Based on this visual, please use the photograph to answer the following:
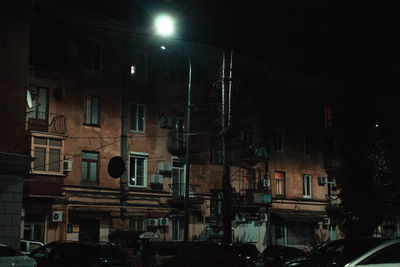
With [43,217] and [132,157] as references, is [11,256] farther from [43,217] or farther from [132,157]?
[132,157]

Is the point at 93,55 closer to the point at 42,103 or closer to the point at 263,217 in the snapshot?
the point at 42,103

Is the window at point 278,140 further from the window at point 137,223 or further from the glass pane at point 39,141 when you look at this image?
the glass pane at point 39,141

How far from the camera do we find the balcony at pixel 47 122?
31.3 meters

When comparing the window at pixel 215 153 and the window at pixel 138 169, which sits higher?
the window at pixel 215 153

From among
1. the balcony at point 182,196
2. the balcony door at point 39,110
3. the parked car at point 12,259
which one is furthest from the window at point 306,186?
the parked car at point 12,259

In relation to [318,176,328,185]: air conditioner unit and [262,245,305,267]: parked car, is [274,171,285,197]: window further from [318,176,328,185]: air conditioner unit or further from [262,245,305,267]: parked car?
[262,245,305,267]: parked car

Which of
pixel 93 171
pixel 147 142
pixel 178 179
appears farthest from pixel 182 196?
pixel 93 171

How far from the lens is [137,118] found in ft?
119

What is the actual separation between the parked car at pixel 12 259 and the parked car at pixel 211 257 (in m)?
5.72

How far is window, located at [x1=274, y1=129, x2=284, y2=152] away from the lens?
45.4 metres

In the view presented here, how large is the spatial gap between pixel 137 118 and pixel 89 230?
745cm

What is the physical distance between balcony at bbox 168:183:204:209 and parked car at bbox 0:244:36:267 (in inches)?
783

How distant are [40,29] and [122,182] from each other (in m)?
9.85

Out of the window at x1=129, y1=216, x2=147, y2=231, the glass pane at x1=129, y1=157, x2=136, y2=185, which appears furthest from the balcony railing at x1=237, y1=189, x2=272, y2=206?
the glass pane at x1=129, y1=157, x2=136, y2=185
